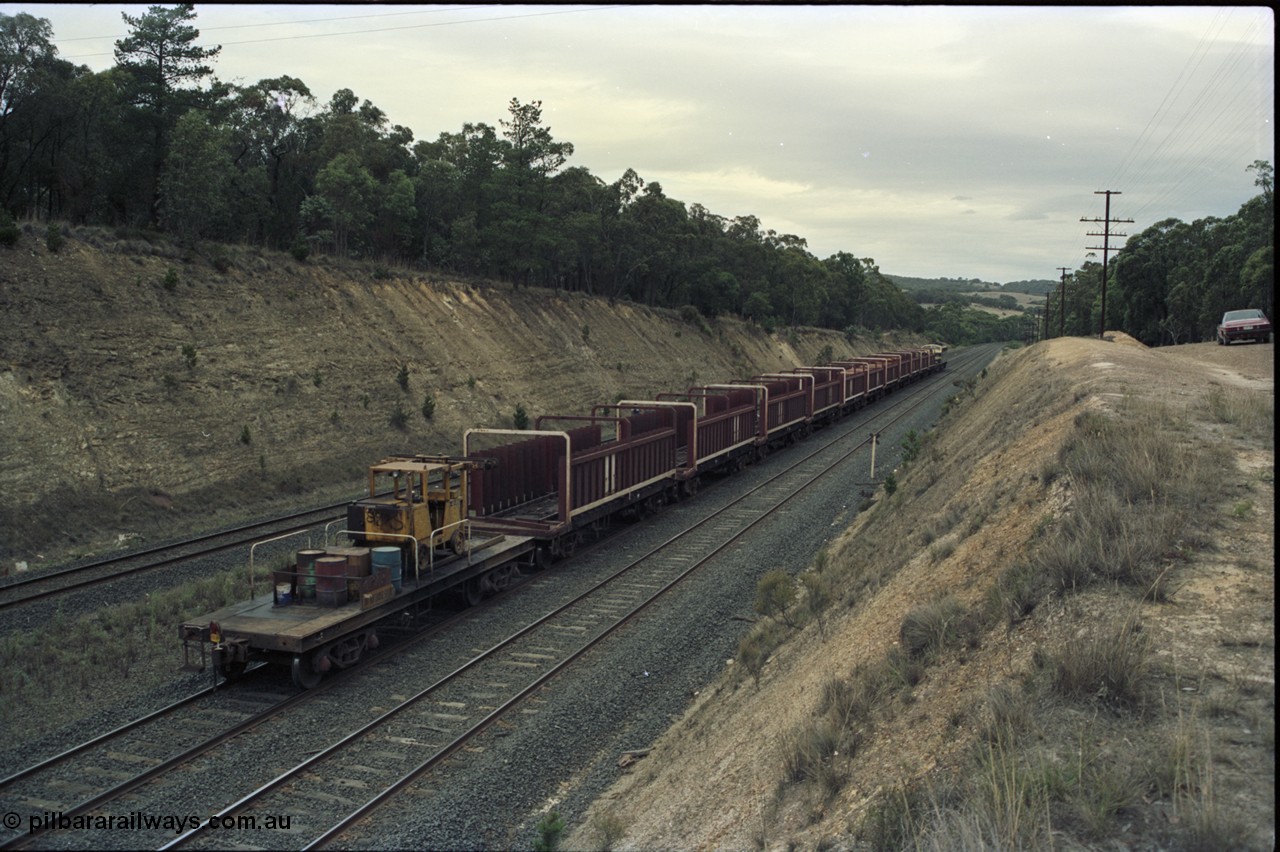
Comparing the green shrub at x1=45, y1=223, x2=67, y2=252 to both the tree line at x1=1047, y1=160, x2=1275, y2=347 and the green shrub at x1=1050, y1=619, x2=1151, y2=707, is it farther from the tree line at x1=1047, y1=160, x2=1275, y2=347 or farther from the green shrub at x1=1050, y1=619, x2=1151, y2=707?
the tree line at x1=1047, y1=160, x2=1275, y2=347

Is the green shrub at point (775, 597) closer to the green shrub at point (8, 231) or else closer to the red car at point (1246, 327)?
the green shrub at point (8, 231)

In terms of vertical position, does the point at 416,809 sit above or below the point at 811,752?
below

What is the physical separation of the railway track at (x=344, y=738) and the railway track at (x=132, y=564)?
6170mm

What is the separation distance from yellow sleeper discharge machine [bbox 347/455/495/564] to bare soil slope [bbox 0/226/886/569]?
9.17 metres

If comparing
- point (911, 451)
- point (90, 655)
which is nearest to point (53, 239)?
point (90, 655)

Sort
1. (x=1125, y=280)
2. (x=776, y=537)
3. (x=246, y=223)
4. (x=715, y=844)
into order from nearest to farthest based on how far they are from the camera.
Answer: (x=715, y=844) < (x=776, y=537) < (x=246, y=223) < (x=1125, y=280)

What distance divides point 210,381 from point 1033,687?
26.6m

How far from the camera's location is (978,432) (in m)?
24.3

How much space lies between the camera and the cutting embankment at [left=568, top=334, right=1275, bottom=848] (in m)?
5.34

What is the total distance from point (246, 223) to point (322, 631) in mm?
38585

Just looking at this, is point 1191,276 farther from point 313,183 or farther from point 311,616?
point 311,616

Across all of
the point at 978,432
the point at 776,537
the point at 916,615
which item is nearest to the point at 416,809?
the point at 916,615

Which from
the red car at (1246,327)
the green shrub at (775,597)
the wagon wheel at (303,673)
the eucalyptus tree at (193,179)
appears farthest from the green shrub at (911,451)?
the eucalyptus tree at (193,179)

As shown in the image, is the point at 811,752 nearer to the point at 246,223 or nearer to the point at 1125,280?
the point at 246,223
